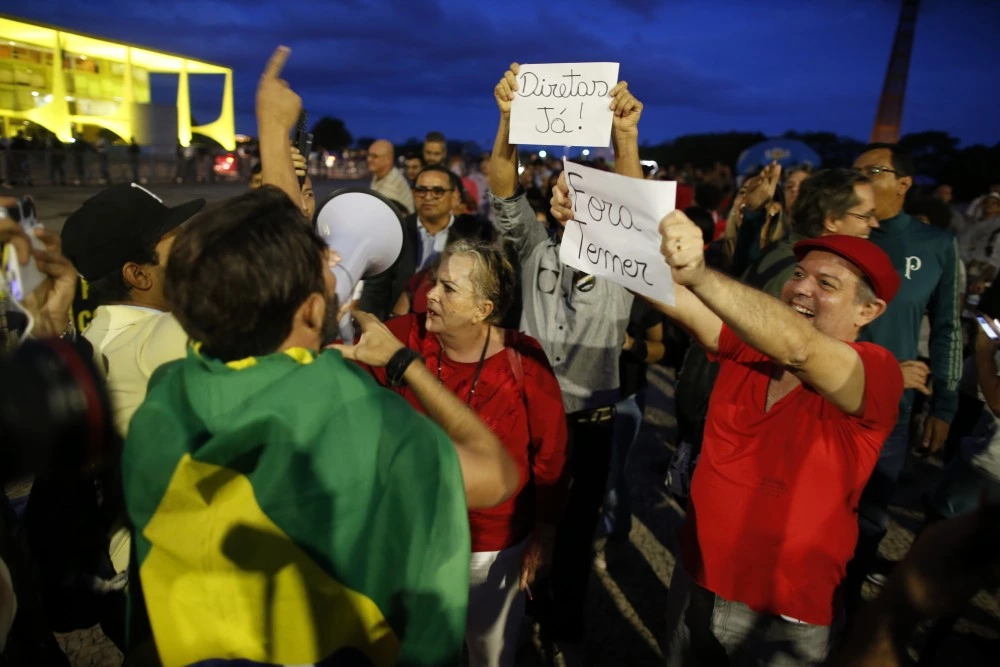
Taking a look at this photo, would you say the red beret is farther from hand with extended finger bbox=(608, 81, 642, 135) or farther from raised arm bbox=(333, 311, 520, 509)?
raised arm bbox=(333, 311, 520, 509)

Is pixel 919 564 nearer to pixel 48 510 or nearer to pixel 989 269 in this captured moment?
pixel 48 510

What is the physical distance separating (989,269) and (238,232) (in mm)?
6901

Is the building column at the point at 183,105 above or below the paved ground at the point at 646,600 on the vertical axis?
above

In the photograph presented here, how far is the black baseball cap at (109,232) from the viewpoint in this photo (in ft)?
6.52

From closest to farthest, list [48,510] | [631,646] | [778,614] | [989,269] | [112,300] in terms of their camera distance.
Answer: [48,510] → [778,614] → [112,300] → [631,646] → [989,269]

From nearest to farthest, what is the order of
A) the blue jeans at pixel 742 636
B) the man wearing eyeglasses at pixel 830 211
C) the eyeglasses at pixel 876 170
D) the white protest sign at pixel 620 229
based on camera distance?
the white protest sign at pixel 620 229 < the blue jeans at pixel 742 636 < the man wearing eyeglasses at pixel 830 211 < the eyeglasses at pixel 876 170

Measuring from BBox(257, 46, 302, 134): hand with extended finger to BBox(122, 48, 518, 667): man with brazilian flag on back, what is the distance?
2.08ft

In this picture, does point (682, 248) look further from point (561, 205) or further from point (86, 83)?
point (86, 83)

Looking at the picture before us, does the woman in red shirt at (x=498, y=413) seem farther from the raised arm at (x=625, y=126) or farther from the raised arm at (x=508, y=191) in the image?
the raised arm at (x=625, y=126)

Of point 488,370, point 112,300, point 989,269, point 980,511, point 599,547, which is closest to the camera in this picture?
point 980,511

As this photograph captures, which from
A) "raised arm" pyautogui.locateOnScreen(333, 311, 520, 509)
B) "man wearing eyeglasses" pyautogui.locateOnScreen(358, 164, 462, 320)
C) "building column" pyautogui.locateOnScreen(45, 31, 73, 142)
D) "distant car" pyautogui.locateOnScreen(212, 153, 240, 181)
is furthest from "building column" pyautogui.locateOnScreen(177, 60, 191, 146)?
"raised arm" pyautogui.locateOnScreen(333, 311, 520, 509)

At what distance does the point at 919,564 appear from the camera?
97 cm

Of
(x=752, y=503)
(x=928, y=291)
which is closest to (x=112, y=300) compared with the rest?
(x=752, y=503)

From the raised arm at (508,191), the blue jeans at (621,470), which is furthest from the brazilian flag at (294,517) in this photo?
the blue jeans at (621,470)
